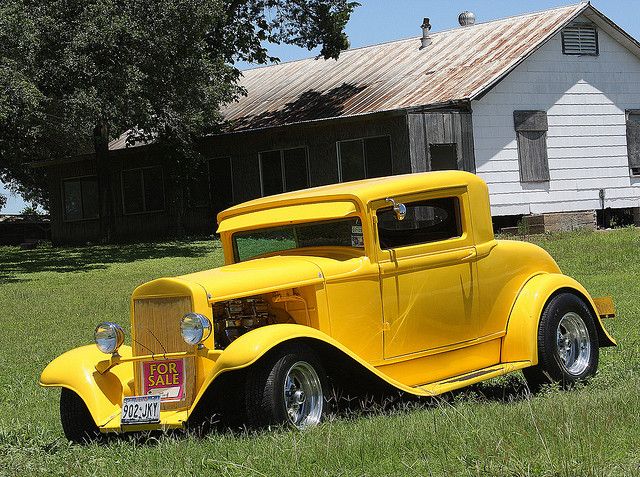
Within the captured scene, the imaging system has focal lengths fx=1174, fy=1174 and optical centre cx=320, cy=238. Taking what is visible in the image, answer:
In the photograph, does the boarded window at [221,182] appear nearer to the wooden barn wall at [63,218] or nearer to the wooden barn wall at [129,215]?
the wooden barn wall at [129,215]

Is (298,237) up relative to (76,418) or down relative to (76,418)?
up

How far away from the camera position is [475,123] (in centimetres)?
3023

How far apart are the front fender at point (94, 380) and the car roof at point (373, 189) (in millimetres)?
1613

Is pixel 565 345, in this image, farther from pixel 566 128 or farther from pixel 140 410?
pixel 566 128

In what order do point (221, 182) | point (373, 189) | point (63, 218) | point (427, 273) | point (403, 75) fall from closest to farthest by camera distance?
point (373, 189), point (427, 273), point (403, 75), point (221, 182), point (63, 218)

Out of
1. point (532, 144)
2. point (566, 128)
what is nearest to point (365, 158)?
point (532, 144)

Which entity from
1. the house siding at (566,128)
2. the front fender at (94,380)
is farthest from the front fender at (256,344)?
the house siding at (566,128)

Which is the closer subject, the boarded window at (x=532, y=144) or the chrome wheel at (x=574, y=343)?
the chrome wheel at (x=574, y=343)

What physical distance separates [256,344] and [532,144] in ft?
82.2

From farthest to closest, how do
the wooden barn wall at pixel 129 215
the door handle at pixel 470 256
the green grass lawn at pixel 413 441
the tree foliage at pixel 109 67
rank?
the wooden barn wall at pixel 129 215 < the tree foliage at pixel 109 67 < the door handle at pixel 470 256 < the green grass lawn at pixel 413 441

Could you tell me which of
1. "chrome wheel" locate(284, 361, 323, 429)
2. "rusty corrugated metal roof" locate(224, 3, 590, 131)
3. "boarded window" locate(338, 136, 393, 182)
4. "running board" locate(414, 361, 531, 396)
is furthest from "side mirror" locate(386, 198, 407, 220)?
"boarded window" locate(338, 136, 393, 182)

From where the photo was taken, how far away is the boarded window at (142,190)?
127 feet

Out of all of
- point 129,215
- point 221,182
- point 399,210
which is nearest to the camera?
point 399,210

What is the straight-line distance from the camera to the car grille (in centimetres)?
798
